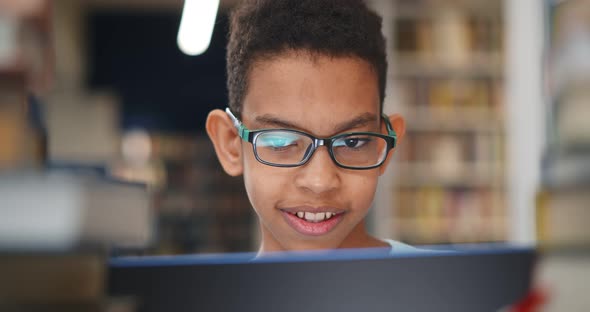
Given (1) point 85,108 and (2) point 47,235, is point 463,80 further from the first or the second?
(2) point 47,235

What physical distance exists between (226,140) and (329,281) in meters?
0.15

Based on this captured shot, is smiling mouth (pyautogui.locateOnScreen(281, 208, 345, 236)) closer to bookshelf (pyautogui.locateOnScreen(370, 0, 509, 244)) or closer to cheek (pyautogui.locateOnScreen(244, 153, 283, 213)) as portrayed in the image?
cheek (pyautogui.locateOnScreen(244, 153, 283, 213))

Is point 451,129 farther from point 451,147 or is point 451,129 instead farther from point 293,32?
point 293,32

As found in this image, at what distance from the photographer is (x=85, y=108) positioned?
0.85m

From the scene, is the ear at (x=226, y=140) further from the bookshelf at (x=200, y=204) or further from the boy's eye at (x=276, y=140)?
the bookshelf at (x=200, y=204)

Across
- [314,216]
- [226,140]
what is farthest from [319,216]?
[226,140]

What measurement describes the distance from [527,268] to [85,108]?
66 cm

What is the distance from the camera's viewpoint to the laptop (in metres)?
0.40

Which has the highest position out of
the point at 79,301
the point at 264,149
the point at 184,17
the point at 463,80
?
the point at 463,80

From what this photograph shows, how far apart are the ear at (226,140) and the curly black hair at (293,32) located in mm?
16

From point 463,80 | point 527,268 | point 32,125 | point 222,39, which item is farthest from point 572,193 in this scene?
point 463,80

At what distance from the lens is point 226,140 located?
19.4 inches

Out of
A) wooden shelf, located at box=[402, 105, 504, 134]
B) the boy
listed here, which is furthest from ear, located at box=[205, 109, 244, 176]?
wooden shelf, located at box=[402, 105, 504, 134]

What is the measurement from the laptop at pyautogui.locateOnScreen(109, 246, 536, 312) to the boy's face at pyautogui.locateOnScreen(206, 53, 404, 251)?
0.06 metres
